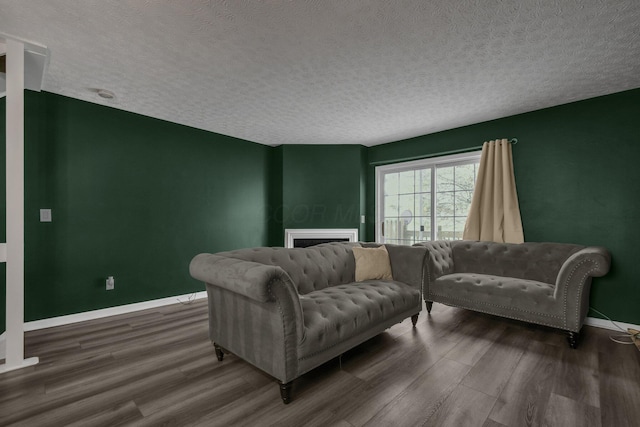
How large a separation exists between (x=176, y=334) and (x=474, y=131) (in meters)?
4.46

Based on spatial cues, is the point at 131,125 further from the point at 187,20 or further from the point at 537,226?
the point at 537,226

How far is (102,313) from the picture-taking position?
3307 millimetres

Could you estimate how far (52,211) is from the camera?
304cm

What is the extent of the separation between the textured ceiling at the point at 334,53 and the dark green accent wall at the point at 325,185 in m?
1.50

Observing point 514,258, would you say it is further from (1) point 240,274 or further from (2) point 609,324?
(1) point 240,274

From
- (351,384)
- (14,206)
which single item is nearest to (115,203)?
(14,206)

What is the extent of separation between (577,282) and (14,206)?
468 centimetres

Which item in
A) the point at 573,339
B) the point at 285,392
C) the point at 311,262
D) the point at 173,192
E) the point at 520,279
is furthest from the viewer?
the point at 173,192

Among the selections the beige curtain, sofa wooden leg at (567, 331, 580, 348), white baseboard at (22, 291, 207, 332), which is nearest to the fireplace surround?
white baseboard at (22, 291, 207, 332)

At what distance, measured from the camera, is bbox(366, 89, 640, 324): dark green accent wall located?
2.94 m

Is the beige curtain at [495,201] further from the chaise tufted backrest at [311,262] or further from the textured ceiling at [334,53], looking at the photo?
the chaise tufted backrest at [311,262]

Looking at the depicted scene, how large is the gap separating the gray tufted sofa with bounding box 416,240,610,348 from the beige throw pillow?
25.3 inches

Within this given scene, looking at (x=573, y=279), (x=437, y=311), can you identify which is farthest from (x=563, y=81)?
(x=437, y=311)

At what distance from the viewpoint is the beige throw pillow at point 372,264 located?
3.05 m
